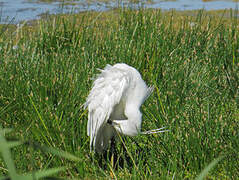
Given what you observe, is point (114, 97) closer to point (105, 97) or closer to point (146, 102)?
point (105, 97)

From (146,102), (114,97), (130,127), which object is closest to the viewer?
(130,127)

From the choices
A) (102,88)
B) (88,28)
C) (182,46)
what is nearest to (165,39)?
(182,46)

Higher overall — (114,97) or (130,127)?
(114,97)

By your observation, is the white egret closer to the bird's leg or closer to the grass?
the bird's leg

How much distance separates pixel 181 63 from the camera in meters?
3.79

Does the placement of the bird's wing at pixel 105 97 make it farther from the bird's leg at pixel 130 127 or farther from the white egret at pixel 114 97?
the bird's leg at pixel 130 127

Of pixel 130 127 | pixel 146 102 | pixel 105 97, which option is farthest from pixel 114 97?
pixel 146 102

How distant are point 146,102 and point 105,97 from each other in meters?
0.68

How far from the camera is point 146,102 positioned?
337 centimetres

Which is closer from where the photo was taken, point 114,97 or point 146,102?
point 114,97

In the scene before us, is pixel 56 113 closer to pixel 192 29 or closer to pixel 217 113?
pixel 217 113

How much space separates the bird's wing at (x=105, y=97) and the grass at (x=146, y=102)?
155 millimetres

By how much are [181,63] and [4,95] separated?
6.27 feet

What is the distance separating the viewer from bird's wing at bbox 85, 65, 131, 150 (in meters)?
2.75
